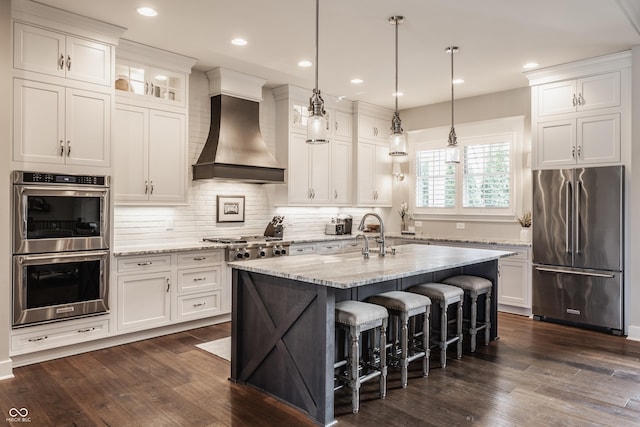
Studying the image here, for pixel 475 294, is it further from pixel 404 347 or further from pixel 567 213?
pixel 567 213

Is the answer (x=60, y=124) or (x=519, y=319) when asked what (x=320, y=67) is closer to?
(x=60, y=124)

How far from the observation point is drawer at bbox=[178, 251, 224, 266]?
4723mm

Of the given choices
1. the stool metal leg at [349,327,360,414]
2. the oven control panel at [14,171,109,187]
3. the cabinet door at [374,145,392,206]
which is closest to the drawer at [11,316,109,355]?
the oven control panel at [14,171,109,187]

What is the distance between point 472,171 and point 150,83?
179 inches

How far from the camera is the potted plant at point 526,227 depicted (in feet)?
19.2

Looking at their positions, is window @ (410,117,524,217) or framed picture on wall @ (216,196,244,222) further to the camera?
window @ (410,117,524,217)

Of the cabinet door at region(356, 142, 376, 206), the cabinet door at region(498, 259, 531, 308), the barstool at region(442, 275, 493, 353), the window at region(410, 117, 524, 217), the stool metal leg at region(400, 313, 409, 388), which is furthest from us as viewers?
the cabinet door at region(356, 142, 376, 206)

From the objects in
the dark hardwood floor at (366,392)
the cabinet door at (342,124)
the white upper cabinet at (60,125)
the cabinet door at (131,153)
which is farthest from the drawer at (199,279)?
the cabinet door at (342,124)

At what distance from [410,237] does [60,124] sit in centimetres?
475

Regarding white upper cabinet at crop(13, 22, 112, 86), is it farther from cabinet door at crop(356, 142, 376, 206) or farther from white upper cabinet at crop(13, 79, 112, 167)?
cabinet door at crop(356, 142, 376, 206)

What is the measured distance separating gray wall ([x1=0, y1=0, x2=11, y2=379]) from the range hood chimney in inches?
79.0

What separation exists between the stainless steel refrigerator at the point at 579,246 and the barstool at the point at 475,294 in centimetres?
122

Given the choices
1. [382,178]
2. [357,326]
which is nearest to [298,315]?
A: [357,326]

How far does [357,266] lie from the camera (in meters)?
3.30
